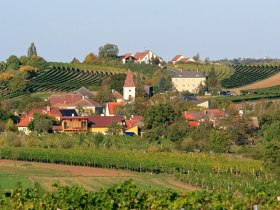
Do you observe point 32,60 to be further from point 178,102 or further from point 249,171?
point 249,171

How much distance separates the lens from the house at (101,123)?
79125 mm

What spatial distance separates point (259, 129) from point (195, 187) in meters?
28.9

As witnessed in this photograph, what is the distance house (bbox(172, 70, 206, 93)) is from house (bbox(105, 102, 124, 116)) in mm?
22498

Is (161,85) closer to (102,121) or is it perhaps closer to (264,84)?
(264,84)

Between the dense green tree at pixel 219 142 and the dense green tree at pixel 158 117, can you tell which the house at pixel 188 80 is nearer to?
the dense green tree at pixel 158 117

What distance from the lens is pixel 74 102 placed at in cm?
9512

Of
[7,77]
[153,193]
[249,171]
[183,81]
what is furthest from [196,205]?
[183,81]

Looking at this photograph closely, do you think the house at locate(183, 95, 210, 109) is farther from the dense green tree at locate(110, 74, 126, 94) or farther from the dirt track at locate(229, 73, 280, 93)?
the dirt track at locate(229, 73, 280, 93)

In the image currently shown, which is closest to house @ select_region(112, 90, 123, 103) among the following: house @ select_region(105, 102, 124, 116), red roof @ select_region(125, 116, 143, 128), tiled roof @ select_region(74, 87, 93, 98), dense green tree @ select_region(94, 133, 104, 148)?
tiled roof @ select_region(74, 87, 93, 98)

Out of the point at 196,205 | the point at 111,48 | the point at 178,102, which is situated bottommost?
the point at 196,205

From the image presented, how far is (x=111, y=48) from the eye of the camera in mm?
134500

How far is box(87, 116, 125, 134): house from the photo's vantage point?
260 ft

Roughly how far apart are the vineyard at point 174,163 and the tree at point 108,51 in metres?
70.8

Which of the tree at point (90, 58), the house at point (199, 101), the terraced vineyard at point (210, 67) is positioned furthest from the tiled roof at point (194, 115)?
the tree at point (90, 58)
